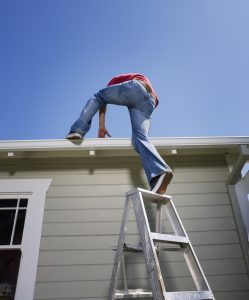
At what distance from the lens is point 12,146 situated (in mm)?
3246

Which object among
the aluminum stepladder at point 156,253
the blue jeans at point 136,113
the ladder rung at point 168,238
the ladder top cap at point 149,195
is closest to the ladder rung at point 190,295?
the aluminum stepladder at point 156,253

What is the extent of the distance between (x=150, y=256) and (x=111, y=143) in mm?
1708

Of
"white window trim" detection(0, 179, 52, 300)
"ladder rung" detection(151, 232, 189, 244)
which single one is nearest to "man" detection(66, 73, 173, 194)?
"ladder rung" detection(151, 232, 189, 244)

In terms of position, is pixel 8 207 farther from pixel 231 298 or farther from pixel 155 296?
pixel 231 298

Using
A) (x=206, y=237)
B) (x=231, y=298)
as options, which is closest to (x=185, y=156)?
(x=206, y=237)

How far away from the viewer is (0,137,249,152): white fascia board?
3.23m

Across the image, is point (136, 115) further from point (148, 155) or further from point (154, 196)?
point (154, 196)

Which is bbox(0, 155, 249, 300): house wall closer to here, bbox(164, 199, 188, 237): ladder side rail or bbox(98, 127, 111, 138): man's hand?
A: bbox(98, 127, 111, 138): man's hand

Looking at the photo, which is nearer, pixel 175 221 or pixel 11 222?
pixel 175 221

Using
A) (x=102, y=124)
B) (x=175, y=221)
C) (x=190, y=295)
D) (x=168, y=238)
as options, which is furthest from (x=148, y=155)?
(x=190, y=295)

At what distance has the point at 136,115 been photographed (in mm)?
2762

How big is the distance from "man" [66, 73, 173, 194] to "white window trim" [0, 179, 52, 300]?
734mm

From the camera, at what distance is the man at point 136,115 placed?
236 centimetres

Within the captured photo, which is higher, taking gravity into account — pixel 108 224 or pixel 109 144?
pixel 109 144
